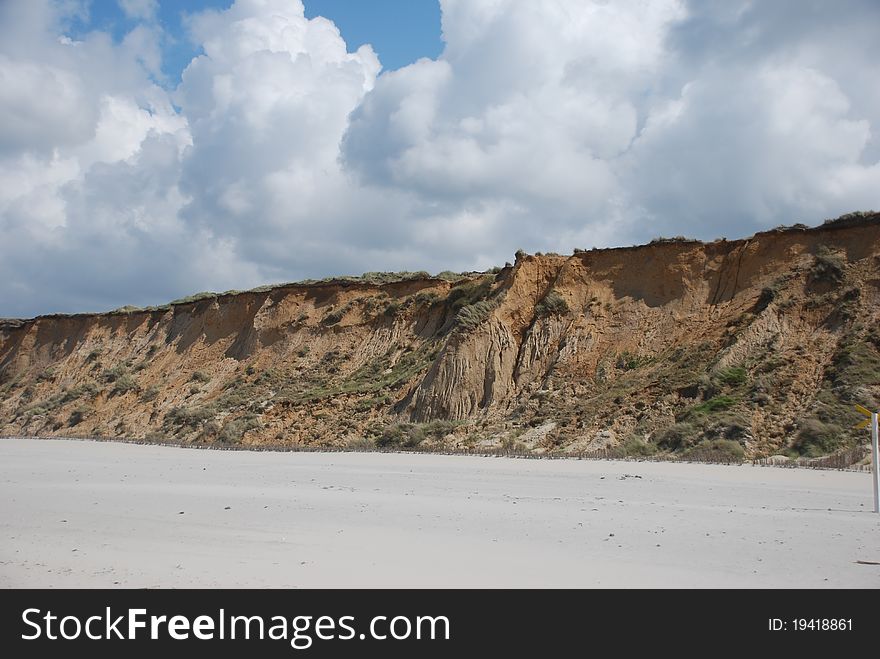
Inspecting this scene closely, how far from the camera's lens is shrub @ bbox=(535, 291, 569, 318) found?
34000 millimetres

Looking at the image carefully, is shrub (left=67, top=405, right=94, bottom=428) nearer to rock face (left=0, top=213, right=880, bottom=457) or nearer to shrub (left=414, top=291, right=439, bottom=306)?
rock face (left=0, top=213, right=880, bottom=457)

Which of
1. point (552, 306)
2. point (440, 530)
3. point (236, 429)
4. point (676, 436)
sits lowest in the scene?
point (440, 530)

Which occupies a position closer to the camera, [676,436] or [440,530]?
[440,530]

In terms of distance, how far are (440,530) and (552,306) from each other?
25705 mm

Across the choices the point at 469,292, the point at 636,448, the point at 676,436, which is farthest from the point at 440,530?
the point at 469,292

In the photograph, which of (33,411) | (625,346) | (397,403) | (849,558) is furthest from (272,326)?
(849,558)

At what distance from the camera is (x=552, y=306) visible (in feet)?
112

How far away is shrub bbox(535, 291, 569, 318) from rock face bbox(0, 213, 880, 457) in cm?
6

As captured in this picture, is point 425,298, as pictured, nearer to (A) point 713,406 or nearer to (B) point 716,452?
(A) point 713,406

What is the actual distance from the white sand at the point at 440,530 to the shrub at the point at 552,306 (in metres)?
17.3

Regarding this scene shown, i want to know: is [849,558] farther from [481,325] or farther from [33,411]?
[33,411]

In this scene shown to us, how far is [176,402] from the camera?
44.2 m

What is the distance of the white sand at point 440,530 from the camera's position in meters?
6.88
